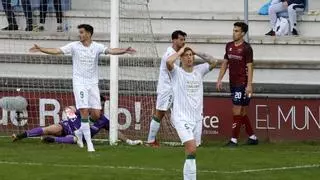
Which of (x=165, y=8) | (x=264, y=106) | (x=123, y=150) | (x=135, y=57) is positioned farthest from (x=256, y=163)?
(x=165, y=8)

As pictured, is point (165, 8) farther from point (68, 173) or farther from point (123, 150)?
point (68, 173)

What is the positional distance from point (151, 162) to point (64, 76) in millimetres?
5941

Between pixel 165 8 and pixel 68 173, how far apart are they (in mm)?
10786

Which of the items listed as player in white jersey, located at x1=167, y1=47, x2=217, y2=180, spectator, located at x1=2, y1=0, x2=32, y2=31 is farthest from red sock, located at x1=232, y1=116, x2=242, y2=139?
spectator, located at x1=2, y1=0, x2=32, y2=31

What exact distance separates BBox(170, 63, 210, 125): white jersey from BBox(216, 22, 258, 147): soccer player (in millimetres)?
4024

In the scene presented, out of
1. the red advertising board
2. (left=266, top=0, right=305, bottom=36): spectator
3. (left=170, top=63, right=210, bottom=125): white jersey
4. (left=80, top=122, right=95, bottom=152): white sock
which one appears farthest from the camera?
(left=266, top=0, right=305, bottom=36): spectator

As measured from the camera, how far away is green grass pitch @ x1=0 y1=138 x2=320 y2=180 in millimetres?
12992

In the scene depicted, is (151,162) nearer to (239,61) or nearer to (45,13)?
(239,61)

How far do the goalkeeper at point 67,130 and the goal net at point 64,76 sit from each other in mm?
943

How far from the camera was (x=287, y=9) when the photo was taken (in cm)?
2083

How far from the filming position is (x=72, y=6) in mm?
22719

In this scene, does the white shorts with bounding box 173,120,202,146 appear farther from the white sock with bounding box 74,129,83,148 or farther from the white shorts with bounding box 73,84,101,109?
the white sock with bounding box 74,129,83,148

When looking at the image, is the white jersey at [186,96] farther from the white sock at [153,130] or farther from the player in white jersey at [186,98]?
the white sock at [153,130]

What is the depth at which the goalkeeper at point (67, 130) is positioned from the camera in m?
17.4
